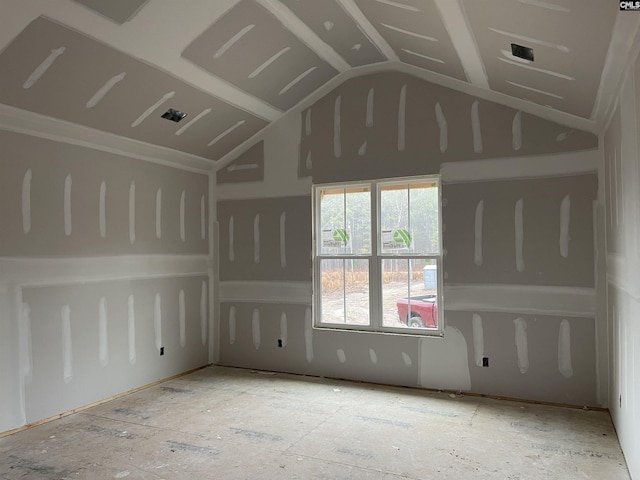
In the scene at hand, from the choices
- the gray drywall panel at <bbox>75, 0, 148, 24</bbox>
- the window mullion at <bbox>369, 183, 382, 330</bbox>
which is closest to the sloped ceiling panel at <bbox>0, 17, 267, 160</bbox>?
the gray drywall panel at <bbox>75, 0, 148, 24</bbox>

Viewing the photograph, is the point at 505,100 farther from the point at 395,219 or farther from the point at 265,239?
the point at 265,239

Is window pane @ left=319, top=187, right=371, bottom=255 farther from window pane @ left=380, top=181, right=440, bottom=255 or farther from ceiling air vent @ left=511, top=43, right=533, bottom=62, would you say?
ceiling air vent @ left=511, top=43, right=533, bottom=62

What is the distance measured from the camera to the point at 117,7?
10.2 feet

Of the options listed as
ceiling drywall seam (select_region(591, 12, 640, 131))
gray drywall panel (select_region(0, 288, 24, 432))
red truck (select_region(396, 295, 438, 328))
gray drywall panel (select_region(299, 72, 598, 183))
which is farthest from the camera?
red truck (select_region(396, 295, 438, 328))

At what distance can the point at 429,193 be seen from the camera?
4.89 meters

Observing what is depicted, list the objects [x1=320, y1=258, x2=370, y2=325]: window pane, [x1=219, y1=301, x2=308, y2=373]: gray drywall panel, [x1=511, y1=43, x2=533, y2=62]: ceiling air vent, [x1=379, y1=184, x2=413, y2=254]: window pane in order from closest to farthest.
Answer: [x1=511, y1=43, x2=533, y2=62]: ceiling air vent
[x1=379, y1=184, x2=413, y2=254]: window pane
[x1=320, y1=258, x2=370, y2=325]: window pane
[x1=219, y1=301, x2=308, y2=373]: gray drywall panel

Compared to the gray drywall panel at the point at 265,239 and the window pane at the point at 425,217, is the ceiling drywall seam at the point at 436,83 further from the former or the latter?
the window pane at the point at 425,217

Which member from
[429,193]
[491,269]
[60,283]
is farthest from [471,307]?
[60,283]

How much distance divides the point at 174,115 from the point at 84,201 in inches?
48.1

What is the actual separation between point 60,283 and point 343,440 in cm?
283

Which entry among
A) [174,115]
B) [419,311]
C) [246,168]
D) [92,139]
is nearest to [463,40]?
[419,311]

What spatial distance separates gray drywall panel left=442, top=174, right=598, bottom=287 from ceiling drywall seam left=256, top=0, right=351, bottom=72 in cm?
178

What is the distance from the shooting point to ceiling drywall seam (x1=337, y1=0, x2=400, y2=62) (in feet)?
12.4

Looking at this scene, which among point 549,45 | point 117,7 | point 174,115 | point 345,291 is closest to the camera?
point 549,45
